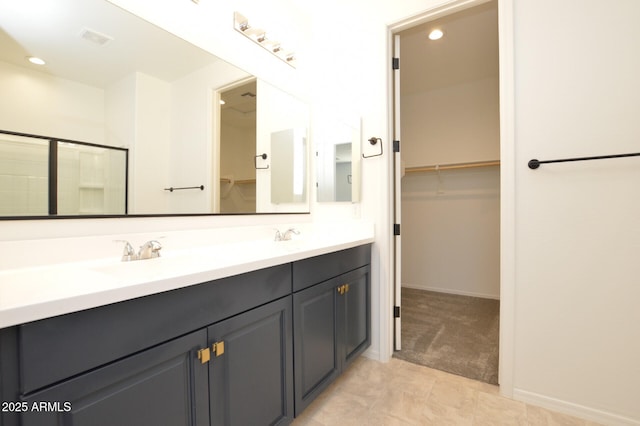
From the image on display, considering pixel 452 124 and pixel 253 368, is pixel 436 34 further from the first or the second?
pixel 253 368

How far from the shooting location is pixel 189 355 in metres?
0.89

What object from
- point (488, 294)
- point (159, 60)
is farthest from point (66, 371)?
point (488, 294)

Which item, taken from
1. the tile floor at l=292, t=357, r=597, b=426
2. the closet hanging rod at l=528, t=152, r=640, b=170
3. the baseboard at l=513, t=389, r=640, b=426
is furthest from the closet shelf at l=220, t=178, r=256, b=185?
the baseboard at l=513, t=389, r=640, b=426

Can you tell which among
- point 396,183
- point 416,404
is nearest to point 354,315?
point 416,404

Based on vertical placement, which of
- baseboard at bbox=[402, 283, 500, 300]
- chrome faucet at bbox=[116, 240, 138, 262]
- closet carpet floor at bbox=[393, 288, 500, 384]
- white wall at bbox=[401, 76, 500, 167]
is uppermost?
white wall at bbox=[401, 76, 500, 167]

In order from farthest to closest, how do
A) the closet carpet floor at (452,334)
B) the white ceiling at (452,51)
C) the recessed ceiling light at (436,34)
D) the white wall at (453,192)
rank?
the white wall at (453,192)
the recessed ceiling light at (436,34)
the white ceiling at (452,51)
the closet carpet floor at (452,334)

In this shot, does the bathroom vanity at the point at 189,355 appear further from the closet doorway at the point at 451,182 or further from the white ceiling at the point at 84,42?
Answer: the closet doorway at the point at 451,182

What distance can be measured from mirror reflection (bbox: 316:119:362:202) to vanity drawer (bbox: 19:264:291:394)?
123cm

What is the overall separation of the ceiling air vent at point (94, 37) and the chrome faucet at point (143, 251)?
0.81 meters

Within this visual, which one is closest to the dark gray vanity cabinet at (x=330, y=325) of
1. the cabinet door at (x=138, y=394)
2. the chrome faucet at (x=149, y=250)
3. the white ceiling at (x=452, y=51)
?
the cabinet door at (x=138, y=394)

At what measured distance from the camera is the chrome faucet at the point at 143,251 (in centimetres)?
112

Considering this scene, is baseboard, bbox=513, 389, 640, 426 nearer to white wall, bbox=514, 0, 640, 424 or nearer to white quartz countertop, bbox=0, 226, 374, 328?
white wall, bbox=514, 0, 640, 424

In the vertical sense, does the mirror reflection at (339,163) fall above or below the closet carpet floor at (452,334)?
above

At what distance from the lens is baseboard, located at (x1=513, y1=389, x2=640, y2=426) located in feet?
4.51
